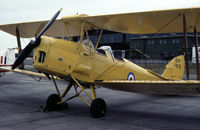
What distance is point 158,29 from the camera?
8.73 m

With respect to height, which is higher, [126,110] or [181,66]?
[181,66]

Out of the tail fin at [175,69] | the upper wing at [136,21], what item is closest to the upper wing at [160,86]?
the upper wing at [136,21]

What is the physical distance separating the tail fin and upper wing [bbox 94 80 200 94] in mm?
2884

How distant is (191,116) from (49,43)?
14.8 feet

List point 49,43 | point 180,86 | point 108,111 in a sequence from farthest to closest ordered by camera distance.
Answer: point 108,111
point 49,43
point 180,86

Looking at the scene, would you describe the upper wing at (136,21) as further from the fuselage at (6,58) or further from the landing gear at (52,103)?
the fuselage at (6,58)

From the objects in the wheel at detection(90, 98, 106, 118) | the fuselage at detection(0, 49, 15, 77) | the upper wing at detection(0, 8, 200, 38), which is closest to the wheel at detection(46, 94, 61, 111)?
the wheel at detection(90, 98, 106, 118)

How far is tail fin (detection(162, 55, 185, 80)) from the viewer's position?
10328mm

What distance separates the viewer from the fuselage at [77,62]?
272 inches

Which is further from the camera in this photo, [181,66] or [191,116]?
[181,66]

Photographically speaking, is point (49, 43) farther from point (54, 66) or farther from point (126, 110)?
point (126, 110)

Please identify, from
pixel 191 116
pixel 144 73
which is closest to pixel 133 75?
pixel 144 73

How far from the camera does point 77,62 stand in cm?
726

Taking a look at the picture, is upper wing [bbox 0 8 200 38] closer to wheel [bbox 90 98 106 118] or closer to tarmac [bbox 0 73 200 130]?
wheel [bbox 90 98 106 118]
